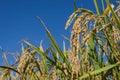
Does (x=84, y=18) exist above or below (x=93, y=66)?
above

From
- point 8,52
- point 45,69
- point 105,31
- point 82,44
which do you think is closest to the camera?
point 82,44

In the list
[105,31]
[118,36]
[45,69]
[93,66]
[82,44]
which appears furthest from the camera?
[45,69]

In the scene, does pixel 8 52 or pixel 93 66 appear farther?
pixel 8 52

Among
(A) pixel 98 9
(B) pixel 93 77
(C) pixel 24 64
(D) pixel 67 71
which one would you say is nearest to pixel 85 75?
(B) pixel 93 77

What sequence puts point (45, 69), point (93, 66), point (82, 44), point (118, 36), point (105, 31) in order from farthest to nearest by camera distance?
point (45, 69), point (93, 66), point (105, 31), point (118, 36), point (82, 44)

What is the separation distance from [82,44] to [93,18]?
18cm

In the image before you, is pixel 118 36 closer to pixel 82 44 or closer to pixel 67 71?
pixel 82 44

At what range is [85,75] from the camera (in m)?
1.53

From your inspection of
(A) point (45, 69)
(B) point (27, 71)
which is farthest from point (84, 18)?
(A) point (45, 69)

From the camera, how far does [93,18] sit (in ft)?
5.01

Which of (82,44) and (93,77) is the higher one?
(82,44)

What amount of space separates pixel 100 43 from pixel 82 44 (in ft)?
1.10

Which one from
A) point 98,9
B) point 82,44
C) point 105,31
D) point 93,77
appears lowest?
point 93,77

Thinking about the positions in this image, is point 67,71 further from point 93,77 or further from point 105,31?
point 105,31
